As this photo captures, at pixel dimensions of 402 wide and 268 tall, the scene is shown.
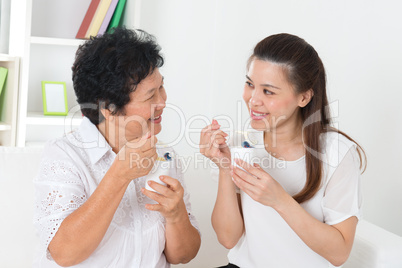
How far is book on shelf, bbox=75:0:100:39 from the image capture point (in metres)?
3.10

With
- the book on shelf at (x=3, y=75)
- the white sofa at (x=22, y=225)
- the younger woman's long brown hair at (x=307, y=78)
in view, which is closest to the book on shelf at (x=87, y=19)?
the book on shelf at (x=3, y=75)

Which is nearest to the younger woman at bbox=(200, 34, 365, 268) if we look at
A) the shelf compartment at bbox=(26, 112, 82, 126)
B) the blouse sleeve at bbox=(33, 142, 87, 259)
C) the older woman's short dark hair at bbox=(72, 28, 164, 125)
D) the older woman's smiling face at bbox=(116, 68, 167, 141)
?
the older woman's smiling face at bbox=(116, 68, 167, 141)

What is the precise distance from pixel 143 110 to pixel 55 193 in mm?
361

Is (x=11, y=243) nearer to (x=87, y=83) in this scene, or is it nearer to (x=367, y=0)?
(x=87, y=83)

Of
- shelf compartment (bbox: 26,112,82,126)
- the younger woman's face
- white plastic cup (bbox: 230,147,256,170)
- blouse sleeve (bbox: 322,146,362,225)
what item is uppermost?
the younger woman's face

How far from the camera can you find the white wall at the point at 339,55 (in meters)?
2.22

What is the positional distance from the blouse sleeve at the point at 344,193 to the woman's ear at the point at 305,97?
21cm

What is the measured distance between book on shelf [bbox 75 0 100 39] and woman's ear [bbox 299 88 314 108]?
1.76 metres

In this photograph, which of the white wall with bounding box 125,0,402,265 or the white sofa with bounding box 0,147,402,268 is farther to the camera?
the white wall with bounding box 125,0,402,265

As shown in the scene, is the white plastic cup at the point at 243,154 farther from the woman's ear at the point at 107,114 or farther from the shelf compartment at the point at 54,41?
the shelf compartment at the point at 54,41

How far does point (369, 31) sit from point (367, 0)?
14cm

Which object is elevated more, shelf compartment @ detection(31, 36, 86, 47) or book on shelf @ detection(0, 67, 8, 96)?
shelf compartment @ detection(31, 36, 86, 47)

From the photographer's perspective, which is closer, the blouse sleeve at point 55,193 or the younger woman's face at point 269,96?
the blouse sleeve at point 55,193

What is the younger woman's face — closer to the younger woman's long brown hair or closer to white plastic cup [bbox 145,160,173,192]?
the younger woman's long brown hair
